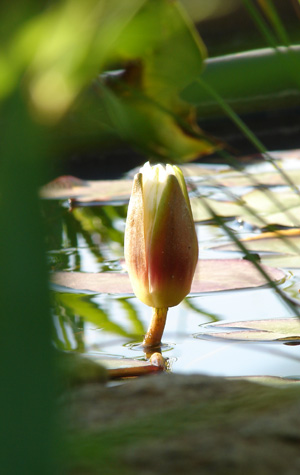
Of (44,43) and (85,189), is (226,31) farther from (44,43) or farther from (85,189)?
(44,43)

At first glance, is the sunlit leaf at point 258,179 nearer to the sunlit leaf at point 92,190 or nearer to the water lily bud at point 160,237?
the sunlit leaf at point 92,190

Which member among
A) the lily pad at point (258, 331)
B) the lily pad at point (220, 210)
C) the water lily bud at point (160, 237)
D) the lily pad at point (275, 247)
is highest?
the water lily bud at point (160, 237)

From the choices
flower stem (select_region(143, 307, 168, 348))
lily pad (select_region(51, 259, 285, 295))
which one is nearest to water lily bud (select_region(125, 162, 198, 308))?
flower stem (select_region(143, 307, 168, 348))

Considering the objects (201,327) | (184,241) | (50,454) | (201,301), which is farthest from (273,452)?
(201,301)

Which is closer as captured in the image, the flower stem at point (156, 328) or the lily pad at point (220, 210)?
the flower stem at point (156, 328)

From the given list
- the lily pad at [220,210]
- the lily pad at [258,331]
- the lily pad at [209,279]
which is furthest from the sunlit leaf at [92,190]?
the lily pad at [258,331]

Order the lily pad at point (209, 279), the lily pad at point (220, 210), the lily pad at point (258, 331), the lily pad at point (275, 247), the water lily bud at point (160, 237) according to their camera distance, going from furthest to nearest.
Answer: the lily pad at point (220, 210), the lily pad at point (275, 247), the lily pad at point (209, 279), the lily pad at point (258, 331), the water lily bud at point (160, 237)

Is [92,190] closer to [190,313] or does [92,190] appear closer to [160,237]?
[190,313]

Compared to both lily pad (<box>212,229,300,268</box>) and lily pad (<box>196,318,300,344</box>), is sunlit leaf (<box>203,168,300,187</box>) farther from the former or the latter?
lily pad (<box>196,318,300,344</box>)
